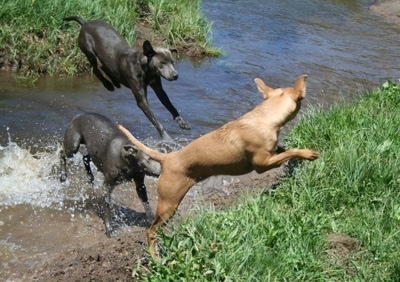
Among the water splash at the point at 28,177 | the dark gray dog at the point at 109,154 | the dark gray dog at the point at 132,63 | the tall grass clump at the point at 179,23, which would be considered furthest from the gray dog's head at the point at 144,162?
the tall grass clump at the point at 179,23

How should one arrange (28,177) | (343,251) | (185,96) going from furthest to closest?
(185,96), (28,177), (343,251)

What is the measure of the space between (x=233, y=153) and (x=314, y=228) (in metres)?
→ 1.00

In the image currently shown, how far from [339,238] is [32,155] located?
4.00m

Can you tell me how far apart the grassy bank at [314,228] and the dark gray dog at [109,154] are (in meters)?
1.18

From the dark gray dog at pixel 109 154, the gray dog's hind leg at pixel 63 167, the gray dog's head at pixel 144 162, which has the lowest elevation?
the gray dog's hind leg at pixel 63 167

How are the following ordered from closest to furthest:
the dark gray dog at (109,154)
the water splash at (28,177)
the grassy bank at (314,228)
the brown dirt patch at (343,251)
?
the grassy bank at (314,228)
the brown dirt patch at (343,251)
the dark gray dog at (109,154)
the water splash at (28,177)

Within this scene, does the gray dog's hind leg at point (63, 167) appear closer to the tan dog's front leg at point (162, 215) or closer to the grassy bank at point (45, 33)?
the tan dog's front leg at point (162, 215)

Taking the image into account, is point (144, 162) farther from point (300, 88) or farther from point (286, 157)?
point (300, 88)

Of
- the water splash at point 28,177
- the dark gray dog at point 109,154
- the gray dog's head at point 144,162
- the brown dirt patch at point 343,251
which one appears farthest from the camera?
the water splash at point 28,177

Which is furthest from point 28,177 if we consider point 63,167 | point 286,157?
point 286,157

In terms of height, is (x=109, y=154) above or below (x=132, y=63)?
below

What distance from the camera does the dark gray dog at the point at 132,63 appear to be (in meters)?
8.43

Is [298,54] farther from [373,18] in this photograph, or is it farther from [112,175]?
[112,175]

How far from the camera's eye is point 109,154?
687 centimetres
